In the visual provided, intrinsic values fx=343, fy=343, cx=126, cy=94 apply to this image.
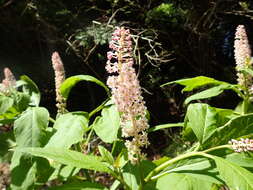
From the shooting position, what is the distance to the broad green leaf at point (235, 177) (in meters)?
0.87

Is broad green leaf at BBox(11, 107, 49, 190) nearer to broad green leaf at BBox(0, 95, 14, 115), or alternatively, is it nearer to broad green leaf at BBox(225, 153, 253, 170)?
broad green leaf at BBox(0, 95, 14, 115)

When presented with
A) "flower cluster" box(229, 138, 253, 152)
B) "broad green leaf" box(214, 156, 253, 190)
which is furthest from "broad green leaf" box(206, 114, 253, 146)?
"broad green leaf" box(214, 156, 253, 190)

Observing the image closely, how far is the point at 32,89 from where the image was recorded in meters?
1.74

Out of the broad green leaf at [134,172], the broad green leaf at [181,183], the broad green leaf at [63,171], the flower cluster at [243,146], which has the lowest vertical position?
the broad green leaf at [63,171]

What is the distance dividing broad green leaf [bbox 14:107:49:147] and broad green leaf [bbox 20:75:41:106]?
0.84ft

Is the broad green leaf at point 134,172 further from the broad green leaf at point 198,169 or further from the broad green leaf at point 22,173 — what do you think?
the broad green leaf at point 22,173

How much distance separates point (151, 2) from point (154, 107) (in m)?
2.10

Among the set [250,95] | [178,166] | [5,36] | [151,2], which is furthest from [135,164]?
[5,36]

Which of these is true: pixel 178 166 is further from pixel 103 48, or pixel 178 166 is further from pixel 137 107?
pixel 103 48

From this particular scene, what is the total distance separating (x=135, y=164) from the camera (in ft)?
3.72

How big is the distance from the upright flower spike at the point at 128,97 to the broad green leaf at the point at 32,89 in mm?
664

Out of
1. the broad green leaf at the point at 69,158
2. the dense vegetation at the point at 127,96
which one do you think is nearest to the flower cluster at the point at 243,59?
the dense vegetation at the point at 127,96

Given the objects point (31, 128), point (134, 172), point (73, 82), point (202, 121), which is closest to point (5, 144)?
point (31, 128)

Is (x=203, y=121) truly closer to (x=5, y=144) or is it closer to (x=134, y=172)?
(x=134, y=172)
